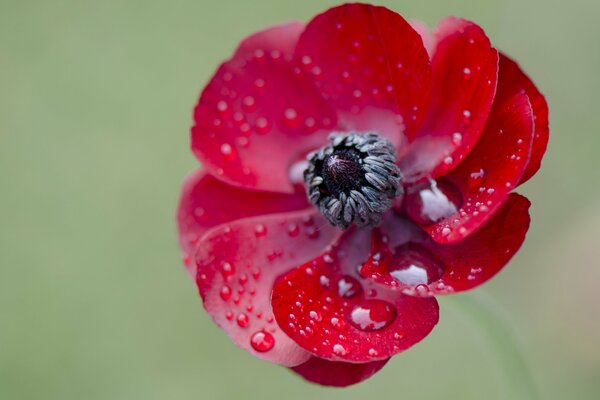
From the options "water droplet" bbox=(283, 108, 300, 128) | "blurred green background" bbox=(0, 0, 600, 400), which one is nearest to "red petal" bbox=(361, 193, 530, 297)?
"water droplet" bbox=(283, 108, 300, 128)

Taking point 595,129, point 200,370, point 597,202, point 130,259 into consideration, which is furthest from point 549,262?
point 130,259

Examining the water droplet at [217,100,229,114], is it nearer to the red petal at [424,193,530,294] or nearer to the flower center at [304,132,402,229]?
the flower center at [304,132,402,229]

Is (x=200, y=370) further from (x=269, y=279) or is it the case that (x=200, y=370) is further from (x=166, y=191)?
(x=269, y=279)

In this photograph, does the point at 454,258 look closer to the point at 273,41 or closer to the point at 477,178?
the point at 477,178

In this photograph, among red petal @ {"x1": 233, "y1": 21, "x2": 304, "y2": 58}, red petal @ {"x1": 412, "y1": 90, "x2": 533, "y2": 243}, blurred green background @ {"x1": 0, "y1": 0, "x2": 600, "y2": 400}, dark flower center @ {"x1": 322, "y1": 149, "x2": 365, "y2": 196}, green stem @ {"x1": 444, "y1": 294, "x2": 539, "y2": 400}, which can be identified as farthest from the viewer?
blurred green background @ {"x1": 0, "y1": 0, "x2": 600, "y2": 400}

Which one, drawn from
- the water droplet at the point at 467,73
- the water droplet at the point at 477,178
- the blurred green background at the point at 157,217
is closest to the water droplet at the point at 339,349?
the water droplet at the point at 477,178

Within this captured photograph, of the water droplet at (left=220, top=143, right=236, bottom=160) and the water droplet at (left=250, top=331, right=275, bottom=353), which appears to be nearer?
the water droplet at (left=250, top=331, right=275, bottom=353)

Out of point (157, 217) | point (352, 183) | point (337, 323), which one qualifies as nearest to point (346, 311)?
point (337, 323)
